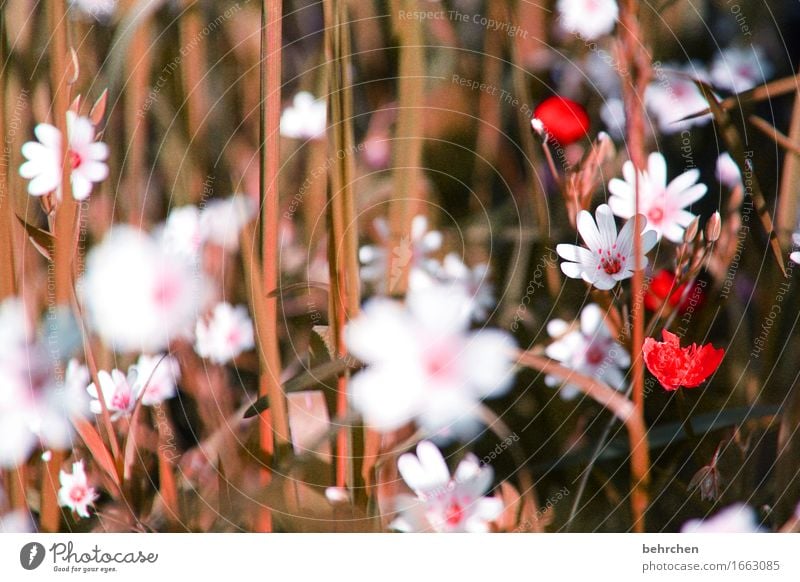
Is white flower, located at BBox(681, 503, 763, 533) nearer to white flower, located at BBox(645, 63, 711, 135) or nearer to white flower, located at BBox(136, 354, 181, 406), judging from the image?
white flower, located at BBox(645, 63, 711, 135)

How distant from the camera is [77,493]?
18.7 inches

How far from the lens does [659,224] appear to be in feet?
1.52

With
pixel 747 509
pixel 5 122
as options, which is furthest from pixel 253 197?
pixel 747 509

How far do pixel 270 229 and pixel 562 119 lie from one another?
0.69 ft

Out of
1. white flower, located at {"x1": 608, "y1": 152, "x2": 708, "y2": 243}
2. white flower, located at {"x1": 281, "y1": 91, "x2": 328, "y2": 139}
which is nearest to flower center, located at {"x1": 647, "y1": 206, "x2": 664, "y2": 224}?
white flower, located at {"x1": 608, "y1": 152, "x2": 708, "y2": 243}

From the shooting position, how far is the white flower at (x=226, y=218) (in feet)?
1.54

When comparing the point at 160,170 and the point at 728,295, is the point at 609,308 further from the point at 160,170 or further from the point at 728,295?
the point at 160,170

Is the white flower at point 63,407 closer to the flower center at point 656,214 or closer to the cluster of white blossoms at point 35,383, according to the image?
the cluster of white blossoms at point 35,383

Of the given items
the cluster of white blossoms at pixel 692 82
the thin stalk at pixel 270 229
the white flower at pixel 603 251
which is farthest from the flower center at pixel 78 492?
the cluster of white blossoms at pixel 692 82

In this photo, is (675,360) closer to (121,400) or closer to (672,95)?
(672,95)

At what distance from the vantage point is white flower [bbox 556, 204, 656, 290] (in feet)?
1.52

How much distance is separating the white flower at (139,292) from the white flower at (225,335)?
11 millimetres

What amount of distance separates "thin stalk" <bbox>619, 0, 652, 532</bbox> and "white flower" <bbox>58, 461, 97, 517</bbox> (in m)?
0.37
